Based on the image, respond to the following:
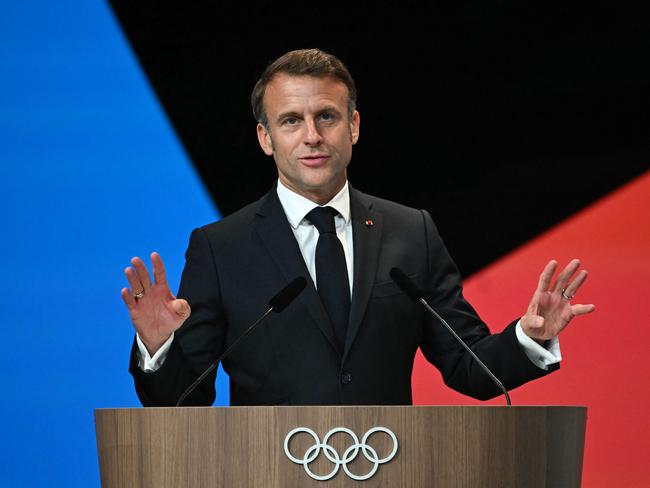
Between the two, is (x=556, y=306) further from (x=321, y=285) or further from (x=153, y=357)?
(x=153, y=357)

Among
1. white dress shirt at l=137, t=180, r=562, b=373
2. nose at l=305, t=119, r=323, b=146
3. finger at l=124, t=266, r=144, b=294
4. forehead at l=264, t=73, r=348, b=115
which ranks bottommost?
finger at l=124, t=266, r=144, b=294

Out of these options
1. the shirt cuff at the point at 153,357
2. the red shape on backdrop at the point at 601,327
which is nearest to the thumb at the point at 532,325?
the shirt cuff at the point at 153,357

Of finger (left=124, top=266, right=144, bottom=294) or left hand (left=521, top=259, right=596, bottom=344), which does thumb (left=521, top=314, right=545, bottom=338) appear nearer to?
left hand (left=521, top=259, right=596, bottom=344)

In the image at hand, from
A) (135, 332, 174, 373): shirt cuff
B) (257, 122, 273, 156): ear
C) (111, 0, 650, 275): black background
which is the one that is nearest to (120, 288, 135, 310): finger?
(135, 332, 174, 373): shirt cuff

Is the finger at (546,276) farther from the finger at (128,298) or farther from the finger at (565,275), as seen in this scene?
the finger at (128,298)

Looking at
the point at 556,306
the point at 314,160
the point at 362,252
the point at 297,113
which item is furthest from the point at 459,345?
the point at 297,113

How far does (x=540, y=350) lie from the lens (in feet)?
6.64

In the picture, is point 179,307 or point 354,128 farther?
point 354,128

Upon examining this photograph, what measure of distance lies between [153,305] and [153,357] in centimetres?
13

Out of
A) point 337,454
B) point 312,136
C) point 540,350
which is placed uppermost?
point 312,136

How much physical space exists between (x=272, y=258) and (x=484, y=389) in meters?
0.58

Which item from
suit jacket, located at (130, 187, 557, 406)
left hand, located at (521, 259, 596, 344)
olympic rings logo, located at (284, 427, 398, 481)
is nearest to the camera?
olympic rings logo, located at (284, 427, 398, 481)

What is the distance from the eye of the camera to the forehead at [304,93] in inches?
93.9

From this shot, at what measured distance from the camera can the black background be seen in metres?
3.24
